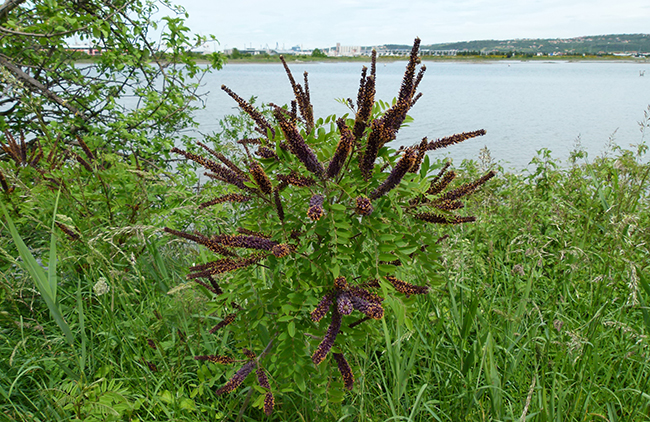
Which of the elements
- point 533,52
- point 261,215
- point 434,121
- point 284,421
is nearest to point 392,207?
point 261,215

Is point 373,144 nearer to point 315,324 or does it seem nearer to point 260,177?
point 260,177

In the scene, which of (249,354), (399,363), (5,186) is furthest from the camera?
(5,186)

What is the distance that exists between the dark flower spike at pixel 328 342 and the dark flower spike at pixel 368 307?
133 mm

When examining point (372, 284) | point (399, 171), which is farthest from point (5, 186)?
point (399, 171)

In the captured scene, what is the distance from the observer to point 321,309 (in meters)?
1.58

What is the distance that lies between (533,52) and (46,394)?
443 feet

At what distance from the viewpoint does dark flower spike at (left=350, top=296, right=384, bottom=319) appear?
149 cm

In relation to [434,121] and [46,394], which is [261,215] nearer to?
[46,394]

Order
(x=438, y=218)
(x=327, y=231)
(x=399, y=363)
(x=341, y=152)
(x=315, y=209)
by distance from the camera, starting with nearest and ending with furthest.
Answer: (x=315, y=209) < (x=341, y=152) < (x=327, y=231) < (x=438, y=218) < (x=399, y=363)

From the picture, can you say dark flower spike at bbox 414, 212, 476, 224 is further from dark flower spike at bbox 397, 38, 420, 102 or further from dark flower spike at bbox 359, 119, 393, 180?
dark flower spike at bbox 397, 38, 420, 102

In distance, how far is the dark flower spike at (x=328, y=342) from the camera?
5.14ft

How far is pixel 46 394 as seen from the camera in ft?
7.24

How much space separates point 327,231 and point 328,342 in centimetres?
48

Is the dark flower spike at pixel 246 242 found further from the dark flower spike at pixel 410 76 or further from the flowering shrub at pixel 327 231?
the dark flower spike at pixel 410 76
